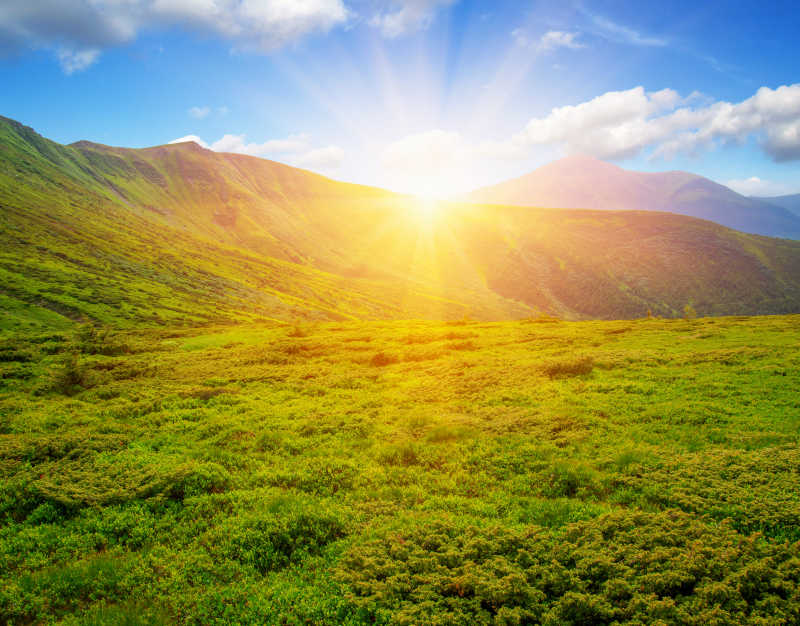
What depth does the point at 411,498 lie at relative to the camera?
492 inches

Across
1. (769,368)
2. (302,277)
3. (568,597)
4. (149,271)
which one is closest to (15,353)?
(568,597)

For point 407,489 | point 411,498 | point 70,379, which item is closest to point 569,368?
point 407,489

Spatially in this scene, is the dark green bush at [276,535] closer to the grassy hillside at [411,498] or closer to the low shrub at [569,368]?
the grassy hillside at [411,498]

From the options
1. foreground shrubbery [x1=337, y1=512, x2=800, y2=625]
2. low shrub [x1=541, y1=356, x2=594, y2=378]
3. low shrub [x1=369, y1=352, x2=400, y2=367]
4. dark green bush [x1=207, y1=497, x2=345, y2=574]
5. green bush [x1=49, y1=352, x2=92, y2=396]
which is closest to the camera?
foreground shrubbery [x1=337, y1=512, x2=800, y2=625]

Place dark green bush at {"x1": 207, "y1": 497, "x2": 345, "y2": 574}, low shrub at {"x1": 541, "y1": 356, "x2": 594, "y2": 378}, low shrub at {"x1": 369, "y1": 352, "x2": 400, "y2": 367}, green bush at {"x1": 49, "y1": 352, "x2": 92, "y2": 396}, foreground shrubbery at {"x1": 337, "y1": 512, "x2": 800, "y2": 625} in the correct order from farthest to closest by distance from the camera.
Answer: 1. low shrub at {"x1": 369, "y1": 352, "x2": 400, "y2": 367}
2. low shrub at {"x1": 541, "y1": 356, "x2": 594, "y2": 378}
3. green bush at {"x1": 49, "y1": 352, "x2": 92, "y2": 396}
4. dark green bush at {"x1": 207, "y1": 497, "x2": 345, "y2": 574}
5. foreground shrubbery at {"x1": 337, "y1": 512, "x2": 800, "y2": 625}

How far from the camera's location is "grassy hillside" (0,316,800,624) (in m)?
8.34

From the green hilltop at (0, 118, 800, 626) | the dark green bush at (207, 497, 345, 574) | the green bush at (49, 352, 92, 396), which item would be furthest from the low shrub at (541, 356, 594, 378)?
the green bush at (49, 352, 92, 396)

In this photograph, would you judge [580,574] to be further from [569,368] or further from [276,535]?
[569,368]

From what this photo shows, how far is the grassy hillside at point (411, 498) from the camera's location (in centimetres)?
834

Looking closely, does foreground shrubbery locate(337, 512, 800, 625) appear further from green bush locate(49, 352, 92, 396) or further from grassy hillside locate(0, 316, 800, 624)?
green bush locate(49, 352, 92, 396)

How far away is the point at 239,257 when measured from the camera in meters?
196

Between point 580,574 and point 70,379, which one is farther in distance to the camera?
point 70,379

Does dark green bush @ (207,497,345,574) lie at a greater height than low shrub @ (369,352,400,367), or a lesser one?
greater

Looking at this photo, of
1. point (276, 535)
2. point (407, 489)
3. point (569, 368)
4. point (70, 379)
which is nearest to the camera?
point (276, 535)
